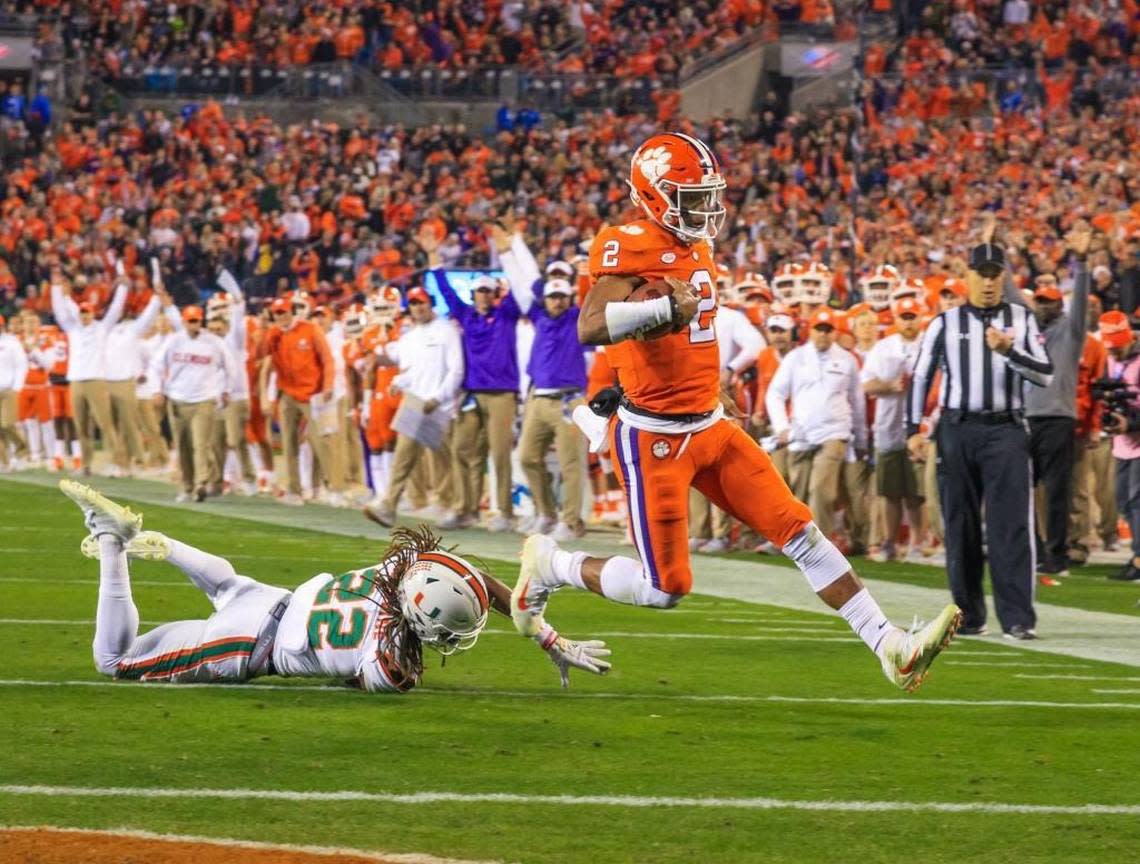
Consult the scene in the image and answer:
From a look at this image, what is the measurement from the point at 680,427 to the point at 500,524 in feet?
30.3

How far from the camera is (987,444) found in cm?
1002

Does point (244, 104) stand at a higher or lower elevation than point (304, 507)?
higher

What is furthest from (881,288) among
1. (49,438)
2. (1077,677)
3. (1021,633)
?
(49,438)

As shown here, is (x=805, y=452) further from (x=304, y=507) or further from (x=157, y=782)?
(x=157, y=782)

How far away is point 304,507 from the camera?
61.0 feet

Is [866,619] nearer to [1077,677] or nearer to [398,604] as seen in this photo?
[398,604]

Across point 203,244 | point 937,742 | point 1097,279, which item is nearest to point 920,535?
point 1097,279

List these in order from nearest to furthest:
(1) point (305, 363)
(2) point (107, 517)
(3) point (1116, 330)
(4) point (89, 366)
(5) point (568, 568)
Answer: (5) point (568, 568) → (2) point (107, 517) → (3) point (1116, 330) → (1) point (305, 363) → (4) point (89, 366)

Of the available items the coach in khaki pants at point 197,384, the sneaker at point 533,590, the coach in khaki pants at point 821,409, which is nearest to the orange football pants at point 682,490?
the sneaker at point 533,590

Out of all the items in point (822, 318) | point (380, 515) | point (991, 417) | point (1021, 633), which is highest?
point (822, 318)

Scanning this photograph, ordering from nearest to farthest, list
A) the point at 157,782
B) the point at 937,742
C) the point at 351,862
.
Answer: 1. the point at 351,862
2. the point at 157,782
3. the point at 937,742

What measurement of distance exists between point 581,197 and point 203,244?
608 centimetres

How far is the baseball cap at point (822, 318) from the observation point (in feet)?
46.9

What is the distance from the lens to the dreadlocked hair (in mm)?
7461
